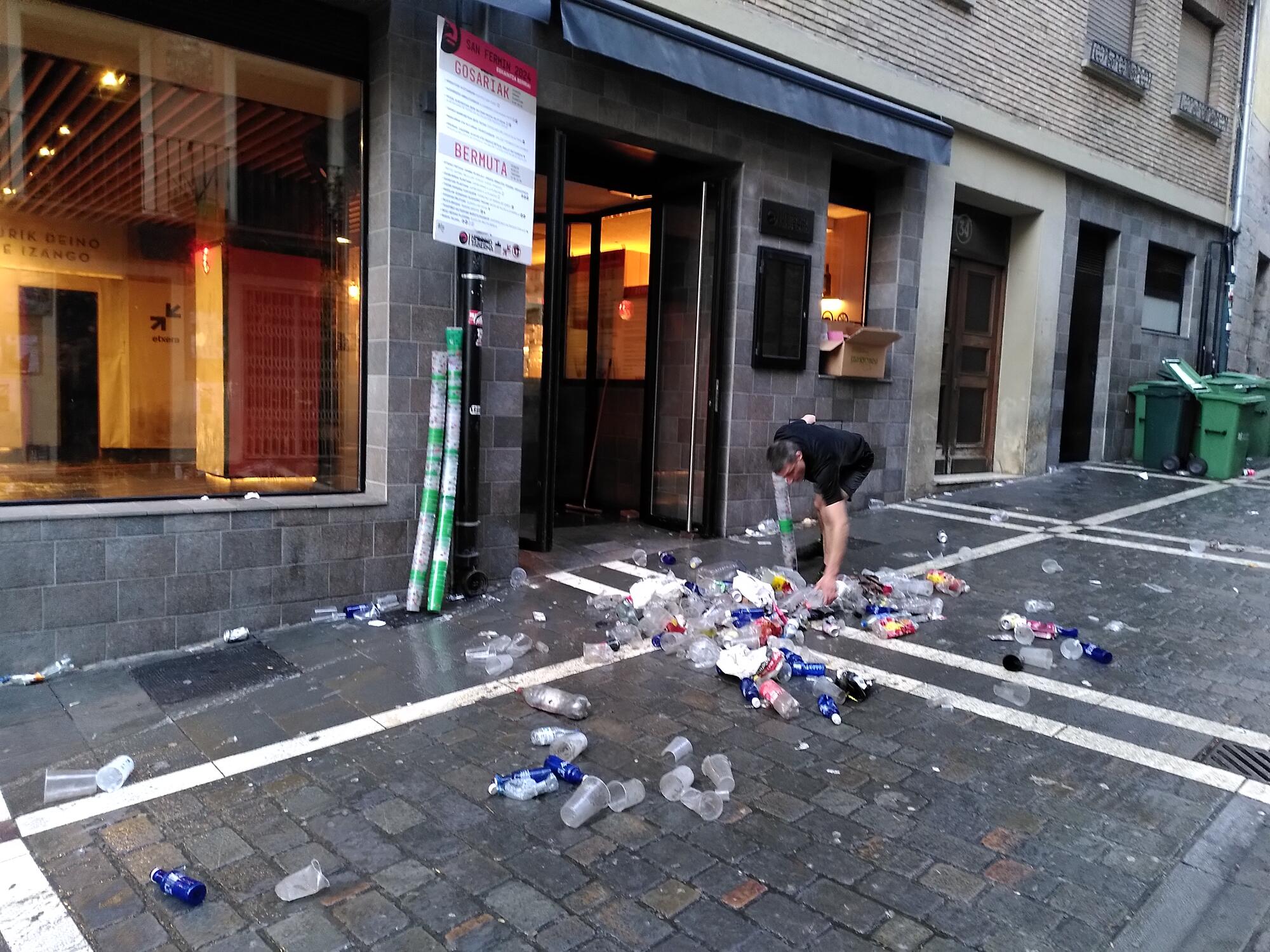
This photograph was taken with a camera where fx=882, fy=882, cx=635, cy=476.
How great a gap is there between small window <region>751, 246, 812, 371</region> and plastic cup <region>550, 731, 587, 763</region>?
16.5 feet

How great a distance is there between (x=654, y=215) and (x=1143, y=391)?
8372mm

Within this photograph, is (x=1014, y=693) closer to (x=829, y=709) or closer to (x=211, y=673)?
(x=829, y=709)

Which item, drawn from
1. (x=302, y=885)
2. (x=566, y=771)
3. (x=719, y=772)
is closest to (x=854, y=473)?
(x=719, y=772)

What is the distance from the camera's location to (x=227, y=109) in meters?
5.45

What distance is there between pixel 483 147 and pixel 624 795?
4.06 m

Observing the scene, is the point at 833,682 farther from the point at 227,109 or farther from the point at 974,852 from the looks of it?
the point at 227,109

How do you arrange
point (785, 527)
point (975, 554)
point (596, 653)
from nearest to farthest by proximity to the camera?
point (596, 653), point (785, 527), point (975, 554)

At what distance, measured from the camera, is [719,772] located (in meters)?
3.37

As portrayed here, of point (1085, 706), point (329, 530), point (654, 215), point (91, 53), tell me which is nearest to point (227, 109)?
point (91, 53)

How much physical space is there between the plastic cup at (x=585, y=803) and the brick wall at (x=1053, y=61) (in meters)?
6.68

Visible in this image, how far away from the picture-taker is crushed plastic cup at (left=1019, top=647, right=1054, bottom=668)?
478 centimetres

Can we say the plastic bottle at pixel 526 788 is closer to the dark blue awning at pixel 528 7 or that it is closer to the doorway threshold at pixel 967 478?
the dark blue awning at pixel 528 7

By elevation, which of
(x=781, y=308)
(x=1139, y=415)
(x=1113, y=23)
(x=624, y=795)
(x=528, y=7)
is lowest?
(x=624, y=795)

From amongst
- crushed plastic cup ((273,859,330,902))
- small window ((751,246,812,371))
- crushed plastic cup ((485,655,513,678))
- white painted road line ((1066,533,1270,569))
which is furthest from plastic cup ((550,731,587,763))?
white painted road line ((1066,533,1270,569))
